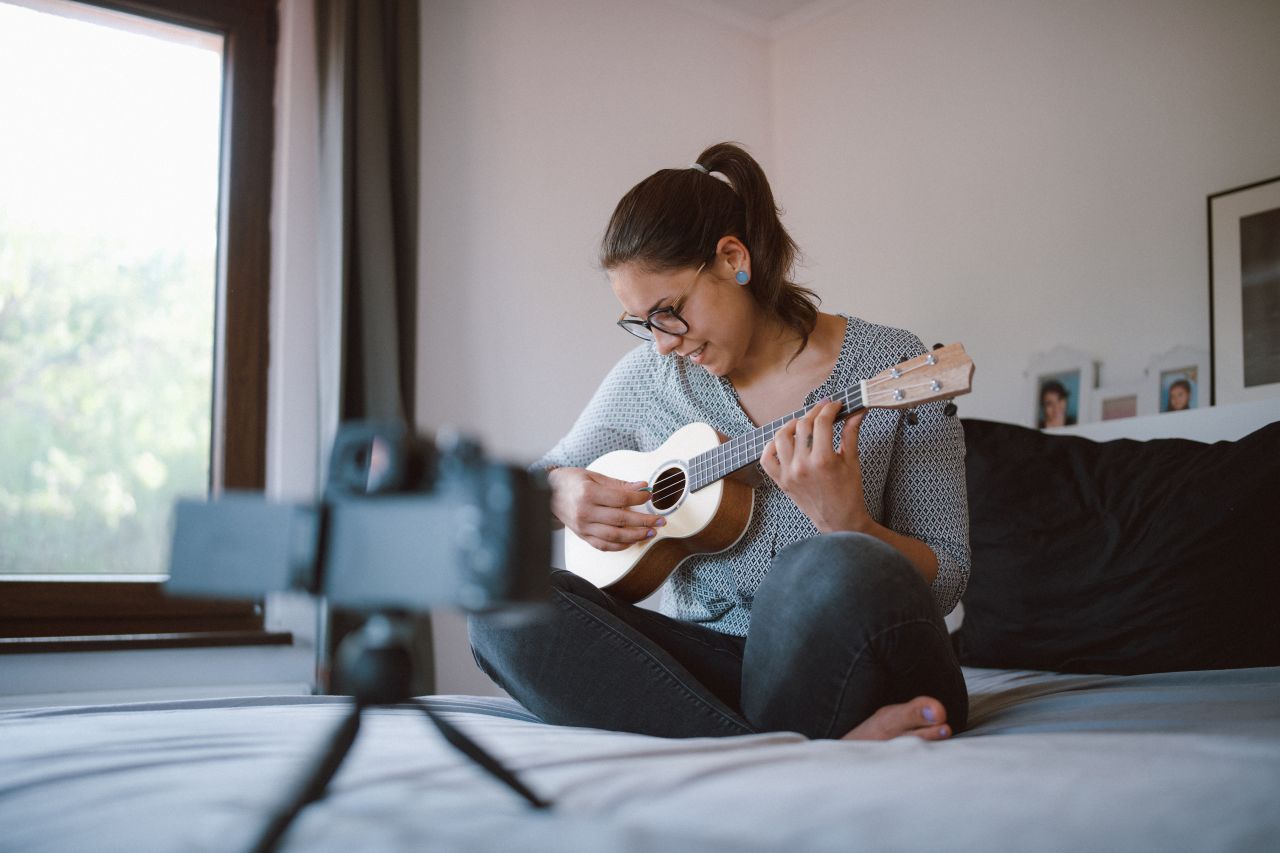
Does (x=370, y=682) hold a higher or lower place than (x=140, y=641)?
higher

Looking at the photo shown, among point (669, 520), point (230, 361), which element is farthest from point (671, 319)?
point (230, 361)

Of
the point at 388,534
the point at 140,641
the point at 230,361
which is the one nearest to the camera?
the point at 388,534

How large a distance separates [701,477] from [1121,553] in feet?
2.27

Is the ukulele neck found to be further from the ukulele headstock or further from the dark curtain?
the dark curtain

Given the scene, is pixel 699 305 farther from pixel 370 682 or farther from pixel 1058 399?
pixel 1058 399

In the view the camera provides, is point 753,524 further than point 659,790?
Yes

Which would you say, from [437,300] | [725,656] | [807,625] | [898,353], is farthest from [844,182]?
[807,625]

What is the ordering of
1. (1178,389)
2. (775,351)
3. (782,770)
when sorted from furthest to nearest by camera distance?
1. (1178,389)
2. (775,351)
3. (782,770)

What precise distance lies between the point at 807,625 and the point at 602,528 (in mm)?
553

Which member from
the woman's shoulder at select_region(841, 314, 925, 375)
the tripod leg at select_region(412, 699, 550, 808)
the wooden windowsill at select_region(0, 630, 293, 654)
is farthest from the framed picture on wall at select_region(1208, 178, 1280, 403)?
the wooden windowsill at select_region(0, 630, 293, 654)

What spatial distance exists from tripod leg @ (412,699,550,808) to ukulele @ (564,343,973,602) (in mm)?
729

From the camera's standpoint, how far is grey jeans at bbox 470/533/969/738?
938mm

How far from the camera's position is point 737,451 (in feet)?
4.47

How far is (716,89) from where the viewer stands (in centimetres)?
304
